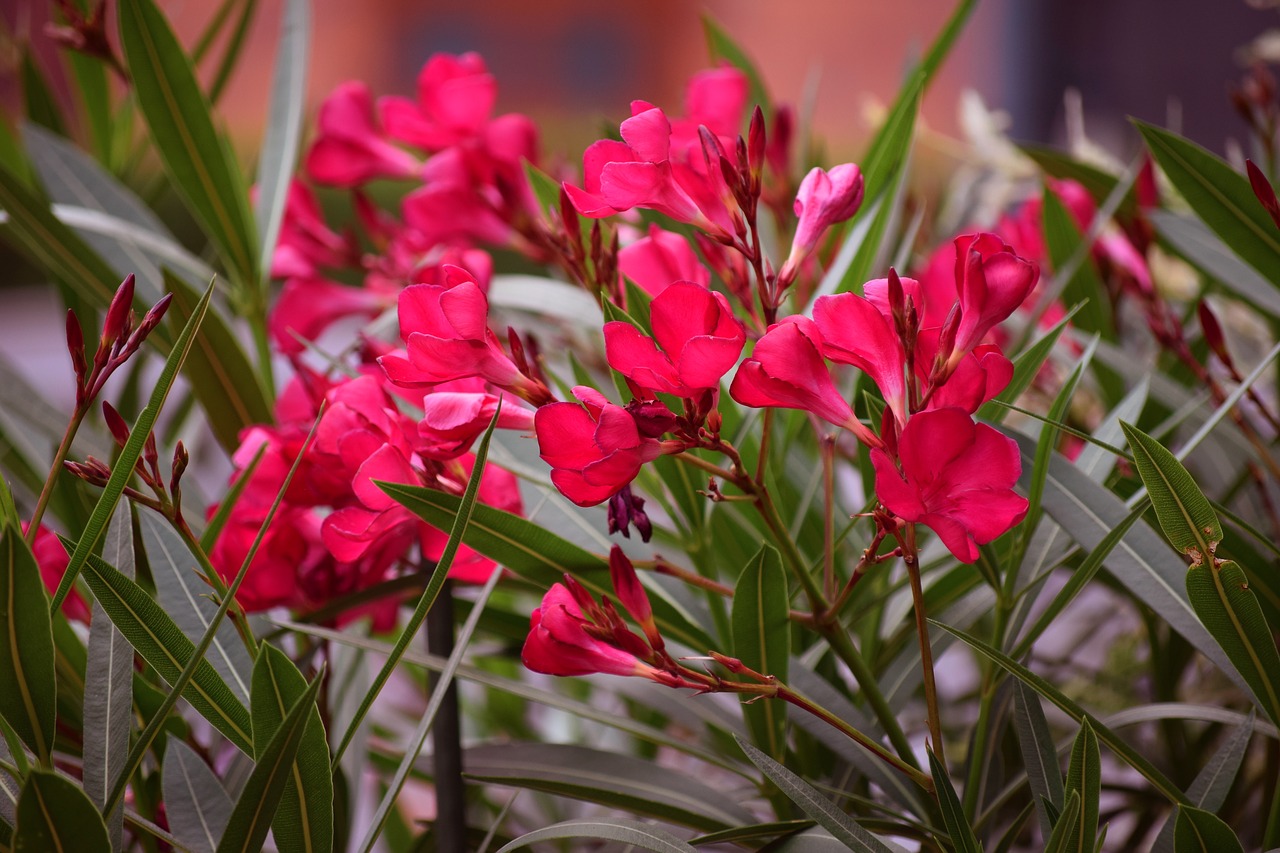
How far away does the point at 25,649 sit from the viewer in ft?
0.84

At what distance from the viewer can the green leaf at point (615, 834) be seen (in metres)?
0.29

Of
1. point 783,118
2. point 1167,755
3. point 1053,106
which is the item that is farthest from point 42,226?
point 1053,106

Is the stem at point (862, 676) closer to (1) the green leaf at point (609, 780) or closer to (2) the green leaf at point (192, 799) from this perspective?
(1) the green leaf at point (609, 780)

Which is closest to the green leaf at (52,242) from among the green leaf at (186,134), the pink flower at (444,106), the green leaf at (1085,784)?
the green leaf at (186,134)

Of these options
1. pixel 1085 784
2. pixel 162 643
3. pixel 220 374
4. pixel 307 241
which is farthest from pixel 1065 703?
pixel 307 241

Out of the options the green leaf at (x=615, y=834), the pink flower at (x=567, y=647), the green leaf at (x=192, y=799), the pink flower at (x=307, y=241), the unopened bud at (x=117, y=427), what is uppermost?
the unopened bud at (x=117, y=427)

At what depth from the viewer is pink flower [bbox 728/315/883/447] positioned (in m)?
0.27

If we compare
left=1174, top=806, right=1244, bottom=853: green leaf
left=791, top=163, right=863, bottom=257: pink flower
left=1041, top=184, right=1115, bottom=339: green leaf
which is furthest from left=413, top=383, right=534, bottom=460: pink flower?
left=1041, top=184, right=1115, bottom=339: green leaf

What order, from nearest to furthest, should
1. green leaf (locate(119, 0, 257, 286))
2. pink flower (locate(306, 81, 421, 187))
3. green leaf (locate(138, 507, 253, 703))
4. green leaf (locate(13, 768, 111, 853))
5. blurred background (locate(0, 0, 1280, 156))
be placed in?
green leaf (locate(13, 768, 111, 853))
green leaf (locate(138, 507, 253, 703))
green leaf (locate(119, 0, 257, 286))
pink flower (locate(306, 81, 421, 187))
blurred background (locate(0, 0, 1280, 156))

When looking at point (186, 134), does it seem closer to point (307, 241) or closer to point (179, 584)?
point (307, 241)

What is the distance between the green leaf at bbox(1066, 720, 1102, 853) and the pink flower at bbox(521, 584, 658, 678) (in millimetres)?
119

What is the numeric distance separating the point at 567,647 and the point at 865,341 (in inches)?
4.8

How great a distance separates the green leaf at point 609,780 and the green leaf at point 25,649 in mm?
136

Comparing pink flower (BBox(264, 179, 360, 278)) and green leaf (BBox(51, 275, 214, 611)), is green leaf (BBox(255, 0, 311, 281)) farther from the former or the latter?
green leaf (BBox(51, 275, 214, 611))
